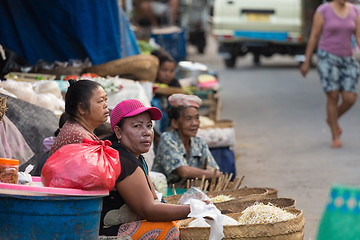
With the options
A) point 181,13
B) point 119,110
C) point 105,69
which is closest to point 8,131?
point 119,110

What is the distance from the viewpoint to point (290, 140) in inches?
368

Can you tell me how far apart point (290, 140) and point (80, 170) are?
22.3 ft

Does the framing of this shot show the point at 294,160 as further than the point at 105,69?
Yes

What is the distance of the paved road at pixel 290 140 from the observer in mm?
6672

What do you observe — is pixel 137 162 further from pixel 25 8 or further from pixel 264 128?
pixel 264 128

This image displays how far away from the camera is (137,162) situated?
3.33 meters

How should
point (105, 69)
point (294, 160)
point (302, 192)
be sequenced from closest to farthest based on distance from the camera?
point (302, 192)
point (105, 69)
point (294, 160)

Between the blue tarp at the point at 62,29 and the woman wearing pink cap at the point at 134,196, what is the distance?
3969 mm

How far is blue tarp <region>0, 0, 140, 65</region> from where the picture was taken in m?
7.38

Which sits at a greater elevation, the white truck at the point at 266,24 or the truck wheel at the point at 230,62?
the white truck at the point at 266,24

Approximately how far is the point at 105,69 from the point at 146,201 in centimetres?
418

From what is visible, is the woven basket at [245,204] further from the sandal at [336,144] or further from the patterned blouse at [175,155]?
the sandal at [336,144]

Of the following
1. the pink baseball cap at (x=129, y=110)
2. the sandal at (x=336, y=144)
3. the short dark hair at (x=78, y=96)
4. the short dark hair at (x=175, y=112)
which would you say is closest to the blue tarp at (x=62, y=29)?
the short dark hair at (x=175, y=112)

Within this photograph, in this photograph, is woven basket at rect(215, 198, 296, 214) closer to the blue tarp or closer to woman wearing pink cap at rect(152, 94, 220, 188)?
woman wearing pink cap at rect(152, 94, 220, 188)
